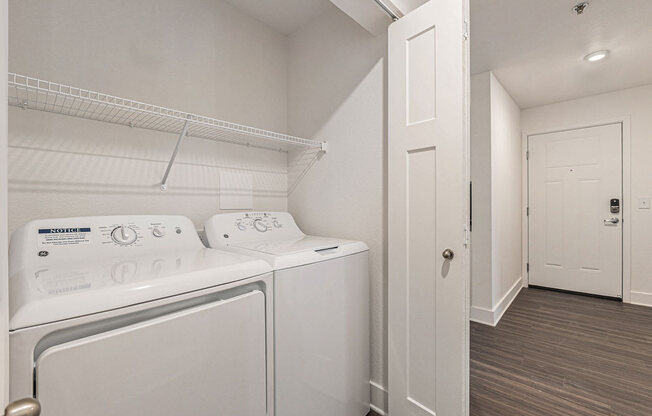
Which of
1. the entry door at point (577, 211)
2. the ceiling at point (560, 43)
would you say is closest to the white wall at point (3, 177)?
the ceiling at point (560, 43)

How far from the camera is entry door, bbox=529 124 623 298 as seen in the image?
3383 mm

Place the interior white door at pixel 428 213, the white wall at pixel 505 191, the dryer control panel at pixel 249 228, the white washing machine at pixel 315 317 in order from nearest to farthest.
Answer: the white washing machine at pixel 315 317 < the interior white door at pixel 428 213 < the dryer control panel at pixel 249 228 < the white wall at pixel 505 191

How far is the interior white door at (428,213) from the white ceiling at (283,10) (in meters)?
0.70

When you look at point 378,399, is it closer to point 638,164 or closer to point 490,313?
point 490,313

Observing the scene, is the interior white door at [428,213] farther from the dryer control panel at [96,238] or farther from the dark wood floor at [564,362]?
the dryer control panel at [96,238]

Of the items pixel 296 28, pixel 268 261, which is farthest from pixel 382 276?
pixel 296 28

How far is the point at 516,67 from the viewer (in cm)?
273

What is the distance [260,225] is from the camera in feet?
5.61

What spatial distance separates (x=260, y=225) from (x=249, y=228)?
0.30 feet

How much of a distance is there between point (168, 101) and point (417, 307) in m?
1.70

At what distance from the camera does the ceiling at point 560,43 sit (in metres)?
1.92

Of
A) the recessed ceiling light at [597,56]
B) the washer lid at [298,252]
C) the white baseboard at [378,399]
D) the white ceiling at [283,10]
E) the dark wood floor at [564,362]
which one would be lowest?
the dark wood floor at [564,362]

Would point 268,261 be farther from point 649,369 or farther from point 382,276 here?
point 649,369

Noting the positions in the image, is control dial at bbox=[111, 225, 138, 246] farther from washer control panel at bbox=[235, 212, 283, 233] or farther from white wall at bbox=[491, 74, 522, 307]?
white wall at bbox=[491, 74, 522, 307]
